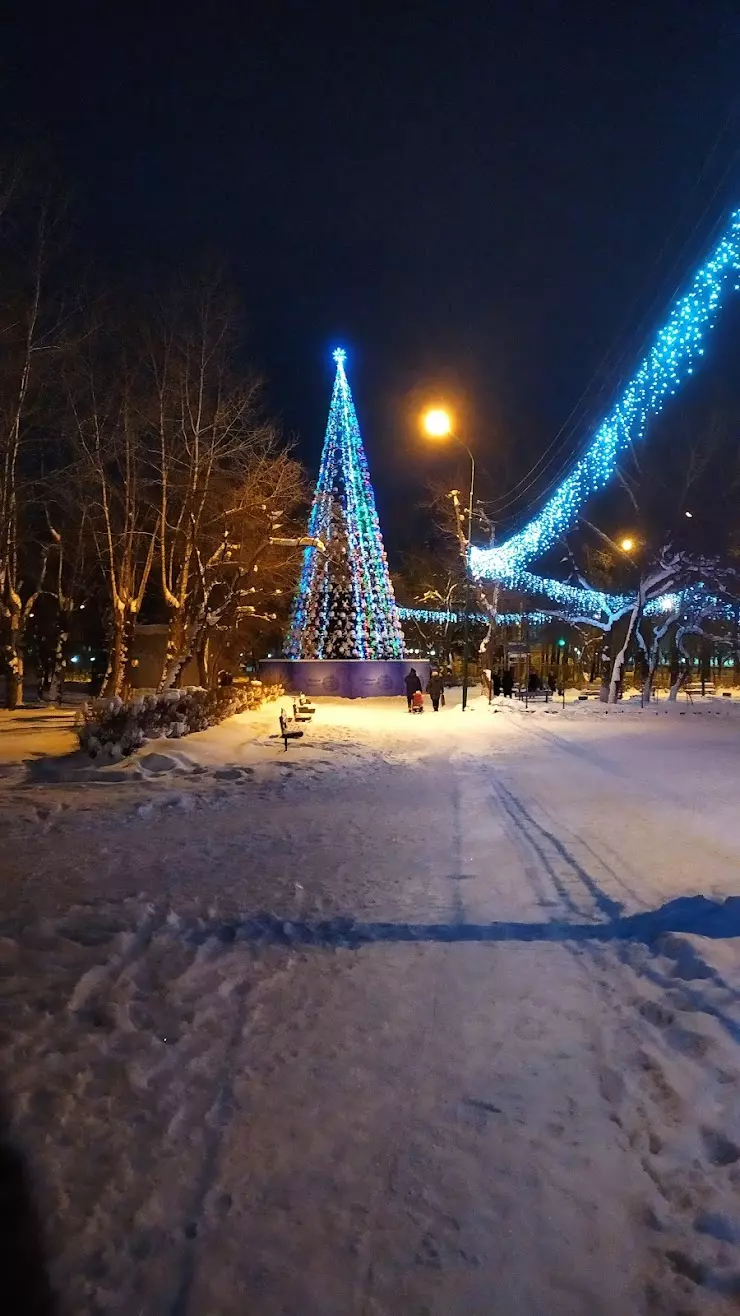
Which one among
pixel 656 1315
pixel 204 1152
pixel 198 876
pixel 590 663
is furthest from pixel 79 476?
pixel 590 663

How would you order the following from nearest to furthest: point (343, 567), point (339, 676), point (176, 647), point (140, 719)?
1. point (140, 719)
2. point (176, 647)
3. point (339, 676)
4. point (343, 567)

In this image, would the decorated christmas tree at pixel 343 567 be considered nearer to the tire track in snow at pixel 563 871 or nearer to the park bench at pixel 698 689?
the park bench at pixel 698 689

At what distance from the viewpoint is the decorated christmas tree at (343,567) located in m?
33.3

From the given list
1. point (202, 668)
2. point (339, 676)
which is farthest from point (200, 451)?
point (339, 676)

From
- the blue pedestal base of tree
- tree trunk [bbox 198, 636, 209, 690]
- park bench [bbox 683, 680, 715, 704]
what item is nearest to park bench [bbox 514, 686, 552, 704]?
the blue pedestal base of tree

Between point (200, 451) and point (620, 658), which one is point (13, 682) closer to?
point (200, 451)

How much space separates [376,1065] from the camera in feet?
12.8

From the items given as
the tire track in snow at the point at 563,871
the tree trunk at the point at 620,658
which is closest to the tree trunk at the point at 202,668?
the tree trunk at the point at 620,658

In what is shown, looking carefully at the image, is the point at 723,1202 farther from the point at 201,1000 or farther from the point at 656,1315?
the point at 201,1000

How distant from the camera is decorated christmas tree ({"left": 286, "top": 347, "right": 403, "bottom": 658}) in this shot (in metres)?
33.3

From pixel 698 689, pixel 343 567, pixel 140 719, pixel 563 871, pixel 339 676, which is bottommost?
pixel 563 871

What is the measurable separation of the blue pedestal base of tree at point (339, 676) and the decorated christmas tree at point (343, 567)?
0.60 metres

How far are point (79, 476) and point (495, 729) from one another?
1244cm

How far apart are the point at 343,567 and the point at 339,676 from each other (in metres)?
4.53
